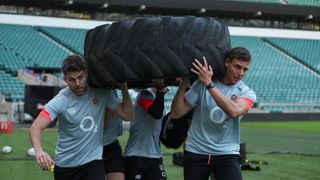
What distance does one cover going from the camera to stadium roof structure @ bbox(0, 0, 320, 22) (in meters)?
34.9

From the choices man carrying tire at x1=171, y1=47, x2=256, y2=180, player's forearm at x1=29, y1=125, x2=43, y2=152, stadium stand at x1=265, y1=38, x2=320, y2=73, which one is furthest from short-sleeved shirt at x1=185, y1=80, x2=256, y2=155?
stadium stand at x1=265, y1=38, x2=320, y2=73

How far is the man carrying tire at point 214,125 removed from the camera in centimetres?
435

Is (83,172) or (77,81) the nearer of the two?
(77,81)

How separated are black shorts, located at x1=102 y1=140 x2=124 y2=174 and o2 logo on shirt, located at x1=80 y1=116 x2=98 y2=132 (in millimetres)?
675

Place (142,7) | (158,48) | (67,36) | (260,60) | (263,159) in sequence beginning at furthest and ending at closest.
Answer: (260,60) < (67,36) < (142,7) < (263,159) < (158,48)

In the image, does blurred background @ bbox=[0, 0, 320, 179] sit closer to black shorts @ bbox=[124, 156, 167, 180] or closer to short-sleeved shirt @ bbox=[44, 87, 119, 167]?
black shorts @ bbox=[124, 156, 167, 180]

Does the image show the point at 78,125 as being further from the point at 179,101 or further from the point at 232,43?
the point at 232,43

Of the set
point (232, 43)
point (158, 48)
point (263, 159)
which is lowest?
point (263, 159)

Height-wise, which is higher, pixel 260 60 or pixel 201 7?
pixel 201 7

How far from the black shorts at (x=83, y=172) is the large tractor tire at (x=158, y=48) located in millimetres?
653

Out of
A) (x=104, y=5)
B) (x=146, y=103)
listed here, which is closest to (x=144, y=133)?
(x=146, y=103)

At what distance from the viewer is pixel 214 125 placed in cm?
438

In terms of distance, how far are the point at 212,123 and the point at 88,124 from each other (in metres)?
0.94

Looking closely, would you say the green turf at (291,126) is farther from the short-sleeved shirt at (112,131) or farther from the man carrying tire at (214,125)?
the man carrying tire at (214,125)
